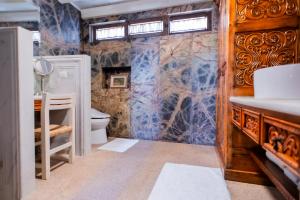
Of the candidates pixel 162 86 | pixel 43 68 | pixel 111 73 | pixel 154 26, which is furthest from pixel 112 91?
pixel 154 26

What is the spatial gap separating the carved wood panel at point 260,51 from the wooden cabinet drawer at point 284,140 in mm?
972

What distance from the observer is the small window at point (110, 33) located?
327 centimetres

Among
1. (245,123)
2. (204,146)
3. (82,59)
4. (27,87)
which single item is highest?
(82,59)

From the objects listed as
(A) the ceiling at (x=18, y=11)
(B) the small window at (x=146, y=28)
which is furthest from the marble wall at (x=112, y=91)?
(A) the ceiling at (x=18, y=11)

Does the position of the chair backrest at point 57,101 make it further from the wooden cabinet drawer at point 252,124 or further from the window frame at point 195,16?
the window frame at point 195,16

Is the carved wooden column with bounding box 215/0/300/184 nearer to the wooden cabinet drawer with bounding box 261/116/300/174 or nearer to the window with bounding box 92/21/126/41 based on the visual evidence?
the wooden cabinet drawer with bounding box 261/116/300/174

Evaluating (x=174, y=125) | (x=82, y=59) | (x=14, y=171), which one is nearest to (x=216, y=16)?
(x=174, y=125)

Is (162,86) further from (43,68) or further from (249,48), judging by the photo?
(43,68)

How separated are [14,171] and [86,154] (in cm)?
97

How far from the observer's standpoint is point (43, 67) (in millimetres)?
2340

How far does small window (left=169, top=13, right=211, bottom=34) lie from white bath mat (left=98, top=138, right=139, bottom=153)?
1.90 metres

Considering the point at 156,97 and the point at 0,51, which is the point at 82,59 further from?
the point at 156,97

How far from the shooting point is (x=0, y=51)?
1.35 m

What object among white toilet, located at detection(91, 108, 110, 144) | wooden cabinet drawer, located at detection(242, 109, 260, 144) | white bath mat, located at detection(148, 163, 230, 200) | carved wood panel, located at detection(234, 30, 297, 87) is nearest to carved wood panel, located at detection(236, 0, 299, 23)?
carved wood panel, located at detection(234, 30, 297, 87)
